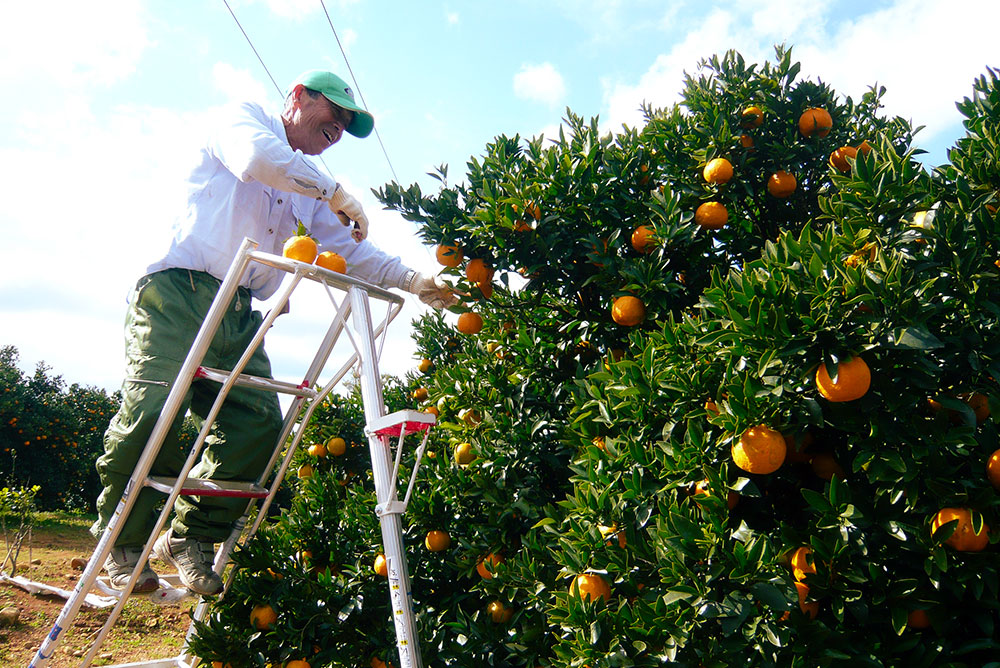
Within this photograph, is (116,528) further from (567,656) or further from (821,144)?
(821,144)

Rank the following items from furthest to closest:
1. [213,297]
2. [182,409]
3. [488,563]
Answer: [213,297], [182,409], [488,563]

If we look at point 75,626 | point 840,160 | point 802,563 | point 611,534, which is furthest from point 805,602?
point 75,626

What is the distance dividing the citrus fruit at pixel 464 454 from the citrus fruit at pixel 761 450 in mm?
1340

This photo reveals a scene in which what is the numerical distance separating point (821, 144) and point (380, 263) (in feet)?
6.48

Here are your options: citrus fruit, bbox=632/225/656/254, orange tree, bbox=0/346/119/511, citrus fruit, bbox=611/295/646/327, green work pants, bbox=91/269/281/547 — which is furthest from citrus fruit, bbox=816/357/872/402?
orange tree, bbox=0/346/119/511

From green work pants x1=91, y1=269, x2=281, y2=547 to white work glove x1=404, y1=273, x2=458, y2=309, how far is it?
0.75 metres

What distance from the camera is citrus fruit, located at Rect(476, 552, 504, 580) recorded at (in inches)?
96.8

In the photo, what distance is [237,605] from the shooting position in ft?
9.14

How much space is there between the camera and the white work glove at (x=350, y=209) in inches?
97.7

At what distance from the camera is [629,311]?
2340mm

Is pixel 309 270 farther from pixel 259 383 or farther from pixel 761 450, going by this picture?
pixel 761 450

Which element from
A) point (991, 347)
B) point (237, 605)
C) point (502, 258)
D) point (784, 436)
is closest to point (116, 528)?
point (237, 605)

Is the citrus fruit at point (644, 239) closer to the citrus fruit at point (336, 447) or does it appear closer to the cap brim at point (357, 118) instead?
the cap brim at point (357, 118)

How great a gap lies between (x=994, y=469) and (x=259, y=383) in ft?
7.92
